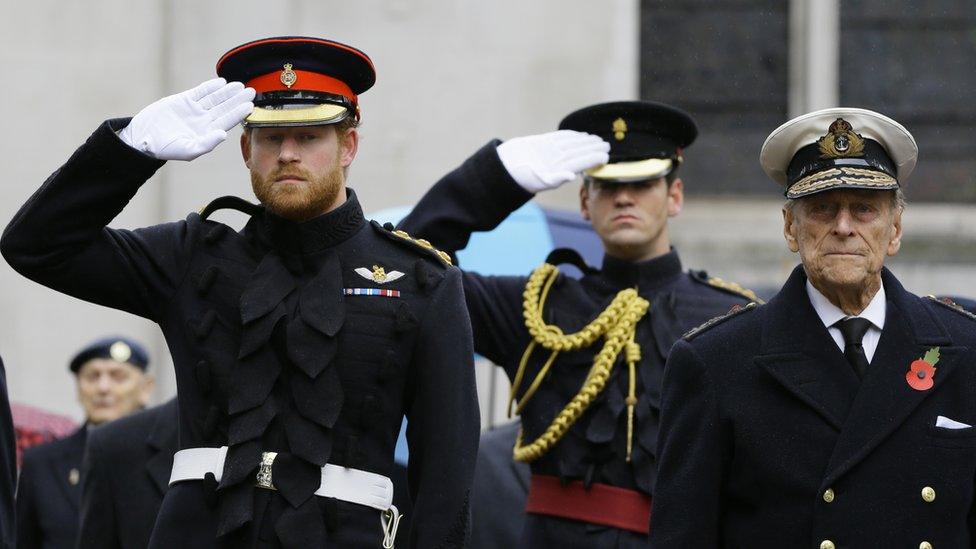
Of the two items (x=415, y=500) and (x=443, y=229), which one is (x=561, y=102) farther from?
(x=415, y=500)

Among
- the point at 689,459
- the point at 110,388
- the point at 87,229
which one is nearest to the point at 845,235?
the point at 689,459

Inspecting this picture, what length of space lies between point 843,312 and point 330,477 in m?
1.36

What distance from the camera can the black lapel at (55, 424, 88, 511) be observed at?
9336 mm

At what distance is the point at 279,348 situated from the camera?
5.31 m

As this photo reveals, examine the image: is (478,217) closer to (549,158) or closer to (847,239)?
(549,158)

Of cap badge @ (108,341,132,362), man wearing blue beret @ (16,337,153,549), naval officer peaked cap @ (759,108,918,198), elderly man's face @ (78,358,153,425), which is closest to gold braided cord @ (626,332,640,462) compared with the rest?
naval officer peaked cap @ (759,108,918,198)

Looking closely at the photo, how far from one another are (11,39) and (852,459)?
9.32 metres

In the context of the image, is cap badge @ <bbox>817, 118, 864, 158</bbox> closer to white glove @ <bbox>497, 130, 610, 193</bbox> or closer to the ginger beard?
the ginger beard

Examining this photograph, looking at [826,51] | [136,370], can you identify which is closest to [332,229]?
[136,370]

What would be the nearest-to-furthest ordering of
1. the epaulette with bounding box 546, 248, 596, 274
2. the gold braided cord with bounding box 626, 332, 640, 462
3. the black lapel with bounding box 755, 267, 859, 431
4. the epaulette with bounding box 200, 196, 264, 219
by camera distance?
the black lapel with bounding box 755, 267, 859, 431
the epaulette with bounding box 200, 196, 264, 219
the gold braided cord with bounding box 626, 332, 640, 462
the epaulette with bounding box 546, 248, 596, 274

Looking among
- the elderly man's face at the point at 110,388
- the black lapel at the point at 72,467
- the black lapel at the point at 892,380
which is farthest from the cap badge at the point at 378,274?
the elderly man's face at the point at 110,388

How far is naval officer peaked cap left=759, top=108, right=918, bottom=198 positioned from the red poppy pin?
16.8 inches

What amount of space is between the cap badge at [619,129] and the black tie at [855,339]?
7.65ft

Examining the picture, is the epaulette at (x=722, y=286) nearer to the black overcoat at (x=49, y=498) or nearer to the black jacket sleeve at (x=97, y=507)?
the black jacket sleeve at (x=97, y=507)
